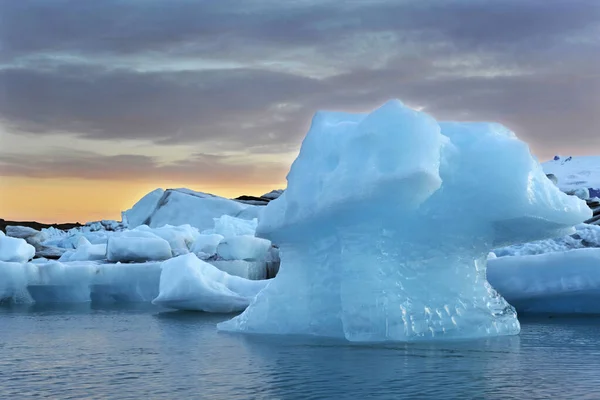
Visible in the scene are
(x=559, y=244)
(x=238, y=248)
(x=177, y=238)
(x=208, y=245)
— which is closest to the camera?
(x=559, y=244)

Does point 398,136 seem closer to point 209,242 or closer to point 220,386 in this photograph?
point 220,386

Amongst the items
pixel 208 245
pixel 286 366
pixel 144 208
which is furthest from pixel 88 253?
pixel 286 366

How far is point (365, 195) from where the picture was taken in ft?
28.6

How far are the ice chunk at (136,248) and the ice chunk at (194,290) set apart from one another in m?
6.15

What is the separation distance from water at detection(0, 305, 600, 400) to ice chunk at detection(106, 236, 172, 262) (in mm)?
9387

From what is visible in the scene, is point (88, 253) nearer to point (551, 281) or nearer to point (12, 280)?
point (12, 280)

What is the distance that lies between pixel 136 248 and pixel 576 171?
58.6m

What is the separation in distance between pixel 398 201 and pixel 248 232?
16981 mm

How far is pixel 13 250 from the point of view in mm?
20438

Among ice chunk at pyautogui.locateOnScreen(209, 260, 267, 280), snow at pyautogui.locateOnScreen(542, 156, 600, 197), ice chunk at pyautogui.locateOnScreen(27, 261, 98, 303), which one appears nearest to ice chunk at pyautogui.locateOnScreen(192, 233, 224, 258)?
ice chunk at pyautogui.locateOnScreen(209, 260, 267, 280)

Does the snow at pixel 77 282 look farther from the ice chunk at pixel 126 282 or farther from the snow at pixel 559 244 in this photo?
the snow at pixel 559 244

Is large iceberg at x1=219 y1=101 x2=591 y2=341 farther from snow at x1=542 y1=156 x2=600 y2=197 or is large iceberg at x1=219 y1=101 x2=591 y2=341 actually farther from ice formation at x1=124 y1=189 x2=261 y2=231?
snow at x1=542 y1=156 x2=600 y2=197

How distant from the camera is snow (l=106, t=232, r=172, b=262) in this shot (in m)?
20.6

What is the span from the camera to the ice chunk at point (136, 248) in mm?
20594
